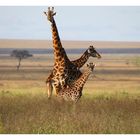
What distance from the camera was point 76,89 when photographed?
11.0 m

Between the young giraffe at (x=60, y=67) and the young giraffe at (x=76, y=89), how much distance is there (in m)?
0.06

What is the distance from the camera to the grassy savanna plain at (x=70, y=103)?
10.9 m

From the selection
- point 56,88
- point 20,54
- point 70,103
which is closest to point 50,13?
point 20,54

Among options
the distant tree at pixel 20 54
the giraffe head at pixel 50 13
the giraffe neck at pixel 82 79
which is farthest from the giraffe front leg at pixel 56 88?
the giraffe head at pixel 50 13

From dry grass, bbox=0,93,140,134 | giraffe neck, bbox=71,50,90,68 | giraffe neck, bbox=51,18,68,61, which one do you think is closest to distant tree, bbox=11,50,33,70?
giraffe neck, bbox=51,18,68,61

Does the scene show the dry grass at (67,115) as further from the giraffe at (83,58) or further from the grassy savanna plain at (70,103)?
the giraffe at (83,58)

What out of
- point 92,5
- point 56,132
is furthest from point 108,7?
point 56,132

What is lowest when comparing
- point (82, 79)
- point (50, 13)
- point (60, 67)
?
point (82, 79)

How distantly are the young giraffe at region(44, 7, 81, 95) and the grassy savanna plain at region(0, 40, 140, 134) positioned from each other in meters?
0.08

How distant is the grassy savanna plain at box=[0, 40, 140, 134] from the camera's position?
35.6 feet

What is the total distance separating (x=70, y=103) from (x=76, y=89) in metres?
0.18

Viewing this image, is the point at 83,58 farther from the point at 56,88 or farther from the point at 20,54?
the point at 20,54

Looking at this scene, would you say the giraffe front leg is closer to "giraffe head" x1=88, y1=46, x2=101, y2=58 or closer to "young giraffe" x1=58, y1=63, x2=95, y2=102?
"young giraffe" x1=58, y1=63, x2=95, y2=102

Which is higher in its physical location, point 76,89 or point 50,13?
point 50,13
